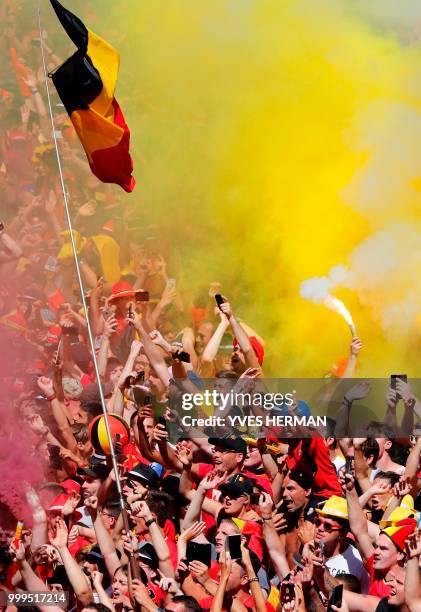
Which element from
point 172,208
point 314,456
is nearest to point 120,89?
point 172,208

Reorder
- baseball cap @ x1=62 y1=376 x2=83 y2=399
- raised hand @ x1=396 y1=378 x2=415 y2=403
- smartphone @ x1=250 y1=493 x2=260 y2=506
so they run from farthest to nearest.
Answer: baseball cap @ x1=62 y1=376 x2=83 y2=399
raised hand @ x1=396 y1=378 x2=415 y2=403
smartphone @ x1=250 y1=493 x2=260 y2=506

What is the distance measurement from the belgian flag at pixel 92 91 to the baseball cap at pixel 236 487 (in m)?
2.58

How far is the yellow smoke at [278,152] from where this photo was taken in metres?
10.2

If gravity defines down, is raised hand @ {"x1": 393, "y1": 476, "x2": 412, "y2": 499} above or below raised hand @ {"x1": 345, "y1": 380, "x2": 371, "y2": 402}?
below

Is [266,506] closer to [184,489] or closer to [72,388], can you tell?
[184,489]

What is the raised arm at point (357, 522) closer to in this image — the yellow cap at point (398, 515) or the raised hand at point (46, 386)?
the yellow cap at point (398, 515)

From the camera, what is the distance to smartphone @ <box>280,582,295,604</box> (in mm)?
5770

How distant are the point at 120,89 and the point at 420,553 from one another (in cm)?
653

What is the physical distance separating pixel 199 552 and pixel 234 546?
25 centimetres

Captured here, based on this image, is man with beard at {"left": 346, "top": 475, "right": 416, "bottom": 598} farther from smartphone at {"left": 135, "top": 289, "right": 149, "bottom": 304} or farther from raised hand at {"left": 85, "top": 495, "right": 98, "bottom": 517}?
smartphone at {"left": 135, "top": 289, "right": 149, "bottom": 304}

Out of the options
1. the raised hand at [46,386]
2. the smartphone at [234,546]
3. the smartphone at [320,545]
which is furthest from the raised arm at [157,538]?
the raised hand at [46,386]

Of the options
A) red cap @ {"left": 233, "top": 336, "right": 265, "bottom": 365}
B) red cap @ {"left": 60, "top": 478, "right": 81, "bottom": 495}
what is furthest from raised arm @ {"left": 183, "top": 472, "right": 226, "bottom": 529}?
red cap @ {"left": 233, "top": 336, "right": 265, "bottom": 365}

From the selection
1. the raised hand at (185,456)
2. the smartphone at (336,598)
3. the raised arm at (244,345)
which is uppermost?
the raised arm at (244,345)

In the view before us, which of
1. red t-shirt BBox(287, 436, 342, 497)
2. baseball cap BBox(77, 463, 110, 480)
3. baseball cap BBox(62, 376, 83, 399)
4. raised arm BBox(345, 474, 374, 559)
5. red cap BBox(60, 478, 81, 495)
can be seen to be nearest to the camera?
raised arm BBox(345, 474, 374, 559)
